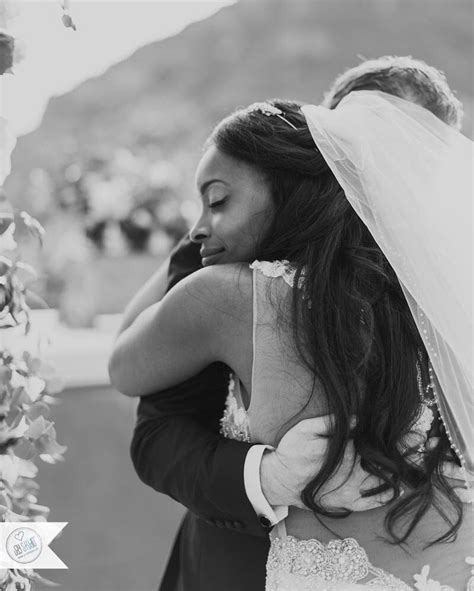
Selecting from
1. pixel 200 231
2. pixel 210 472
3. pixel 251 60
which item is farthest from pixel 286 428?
pixel 251 60

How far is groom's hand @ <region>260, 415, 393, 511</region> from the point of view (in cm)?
118

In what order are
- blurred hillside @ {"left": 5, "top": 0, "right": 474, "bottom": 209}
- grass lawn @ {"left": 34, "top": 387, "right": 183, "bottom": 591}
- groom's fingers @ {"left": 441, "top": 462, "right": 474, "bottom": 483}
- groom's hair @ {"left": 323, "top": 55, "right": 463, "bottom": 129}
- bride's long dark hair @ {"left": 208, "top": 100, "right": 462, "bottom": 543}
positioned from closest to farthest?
1. bride's long dark hair @ {"left": 208, "top": 100, "right": 462, "bottom": 543}
2. groom's fingers @ {"left": 441, "top": 462, "right": 474, "bottom": 483}
3. groom's hair @ {"left": 323, "top": 55, "right": 463, "bottom": 129}
4. grass lawn @ {"left": 34, "top": 387, "right": 183, "bottom": 591}
5. blurred hillside @ {"left": 5, "top": 0, "right": 474, "bottom": 209}

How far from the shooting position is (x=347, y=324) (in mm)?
1181

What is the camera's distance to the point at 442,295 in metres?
1.24

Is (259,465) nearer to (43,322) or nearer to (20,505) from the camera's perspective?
(20,505)

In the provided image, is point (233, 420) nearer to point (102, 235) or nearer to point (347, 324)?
point (347, 324)

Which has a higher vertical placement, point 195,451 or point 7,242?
point 7,242

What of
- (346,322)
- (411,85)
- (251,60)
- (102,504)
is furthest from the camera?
(251,60)

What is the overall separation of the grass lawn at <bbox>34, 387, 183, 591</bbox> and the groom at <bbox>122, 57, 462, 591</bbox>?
3.91 ft

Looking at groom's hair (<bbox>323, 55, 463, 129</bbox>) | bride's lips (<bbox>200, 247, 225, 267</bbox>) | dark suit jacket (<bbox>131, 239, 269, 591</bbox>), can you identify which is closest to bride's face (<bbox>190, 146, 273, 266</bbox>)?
bride's lips (<bbox>200, 247, 225, 267</bbox>)

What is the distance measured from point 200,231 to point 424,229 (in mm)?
397

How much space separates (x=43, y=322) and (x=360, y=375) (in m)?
2.18

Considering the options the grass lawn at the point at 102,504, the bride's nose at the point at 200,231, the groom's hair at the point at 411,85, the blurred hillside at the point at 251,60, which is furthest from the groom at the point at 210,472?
the blurred hillside at the point at 251,60

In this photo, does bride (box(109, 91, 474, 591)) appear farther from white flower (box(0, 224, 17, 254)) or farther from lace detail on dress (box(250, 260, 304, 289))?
white flower (box(0, 224, 17, 254))
